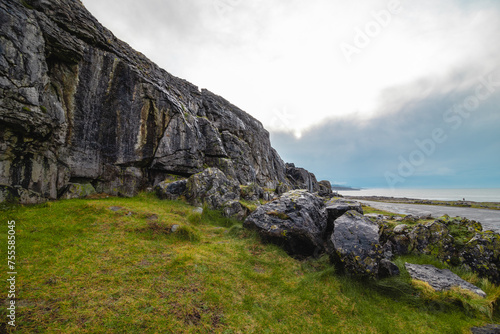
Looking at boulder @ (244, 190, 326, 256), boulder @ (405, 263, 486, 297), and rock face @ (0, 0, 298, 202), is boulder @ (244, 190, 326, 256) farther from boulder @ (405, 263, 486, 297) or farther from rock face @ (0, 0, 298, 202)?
rock face @ (0, 0, 298, 202)

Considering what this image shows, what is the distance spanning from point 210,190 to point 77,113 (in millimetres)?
15090

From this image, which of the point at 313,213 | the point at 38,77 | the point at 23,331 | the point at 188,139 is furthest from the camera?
the point at 188,139

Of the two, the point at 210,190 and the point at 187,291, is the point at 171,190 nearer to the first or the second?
the point at 210,190

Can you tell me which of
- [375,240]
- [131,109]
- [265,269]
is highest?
[131,109]

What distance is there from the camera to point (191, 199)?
19359mm

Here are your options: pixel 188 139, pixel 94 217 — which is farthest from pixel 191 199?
pixel 188 139

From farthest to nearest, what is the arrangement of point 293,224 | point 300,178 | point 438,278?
point 300,178 → point 293,224 → point 438,278

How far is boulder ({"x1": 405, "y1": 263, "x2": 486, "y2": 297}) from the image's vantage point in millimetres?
8234

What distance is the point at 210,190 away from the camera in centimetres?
1973

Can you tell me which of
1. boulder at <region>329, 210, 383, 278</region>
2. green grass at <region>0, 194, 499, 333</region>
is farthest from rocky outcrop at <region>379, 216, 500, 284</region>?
boulder at <region>329, 210, 383, 278</region>

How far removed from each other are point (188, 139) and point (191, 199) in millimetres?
11033

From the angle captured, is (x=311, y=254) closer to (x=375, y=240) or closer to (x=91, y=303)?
(x=375, y=240)

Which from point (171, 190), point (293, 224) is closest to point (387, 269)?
point (293, 224)

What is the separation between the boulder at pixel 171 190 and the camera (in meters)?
20.1
